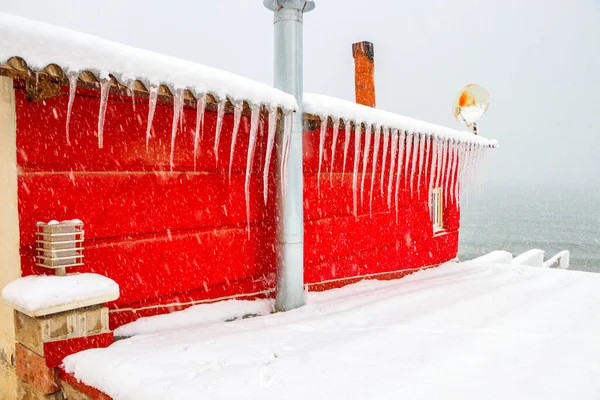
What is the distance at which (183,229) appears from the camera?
12.8ft

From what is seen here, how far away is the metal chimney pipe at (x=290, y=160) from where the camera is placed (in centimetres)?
433

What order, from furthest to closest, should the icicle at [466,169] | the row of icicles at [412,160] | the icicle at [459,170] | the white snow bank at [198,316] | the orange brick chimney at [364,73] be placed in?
the icicle at [466,169] < the icicle at [459,170] < the orange brick chimney at [364,73] < the row of icicles at [412,160] < the white snow bank at [198,316]

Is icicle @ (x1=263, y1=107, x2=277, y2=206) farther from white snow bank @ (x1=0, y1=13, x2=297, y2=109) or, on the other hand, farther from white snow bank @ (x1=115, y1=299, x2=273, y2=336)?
white snow bank @ (x1=115, y1=299, x2=273, y2=336)

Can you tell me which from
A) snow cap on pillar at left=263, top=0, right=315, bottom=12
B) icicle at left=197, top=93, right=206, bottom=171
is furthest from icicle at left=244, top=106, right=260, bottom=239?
snow cap on pillar at left=263, top=0, right=315, bottom=12

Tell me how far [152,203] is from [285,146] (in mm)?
1463

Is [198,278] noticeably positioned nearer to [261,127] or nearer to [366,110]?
[261,127]

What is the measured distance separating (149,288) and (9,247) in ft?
3.71

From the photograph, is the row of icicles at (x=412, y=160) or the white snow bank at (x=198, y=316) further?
the row of icicles at (x=412, y=160)

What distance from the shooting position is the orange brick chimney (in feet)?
22.5

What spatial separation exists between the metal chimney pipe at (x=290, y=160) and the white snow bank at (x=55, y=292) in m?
1.89

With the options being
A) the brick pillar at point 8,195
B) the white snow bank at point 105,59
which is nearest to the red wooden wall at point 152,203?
the brick pillar at point 8,195

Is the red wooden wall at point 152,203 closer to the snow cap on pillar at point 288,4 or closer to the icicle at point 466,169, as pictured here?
the snow cap on pillar at point 288,4

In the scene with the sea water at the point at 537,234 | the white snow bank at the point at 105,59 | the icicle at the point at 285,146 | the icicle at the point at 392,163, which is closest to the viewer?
the white snow bank at the point at 105,59

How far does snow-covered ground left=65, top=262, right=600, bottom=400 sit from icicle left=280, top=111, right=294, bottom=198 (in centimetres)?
139
